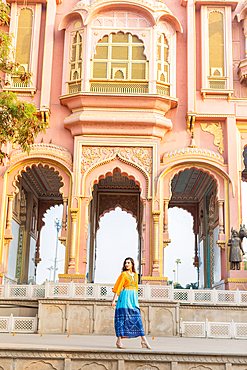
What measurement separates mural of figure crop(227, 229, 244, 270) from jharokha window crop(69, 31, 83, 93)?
21.9 ft

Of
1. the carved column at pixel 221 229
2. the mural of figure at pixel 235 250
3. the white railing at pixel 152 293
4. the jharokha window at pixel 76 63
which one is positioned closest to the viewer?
the white railing at pixel 152 293

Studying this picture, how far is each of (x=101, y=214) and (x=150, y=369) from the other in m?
13.6

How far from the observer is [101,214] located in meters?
19.6

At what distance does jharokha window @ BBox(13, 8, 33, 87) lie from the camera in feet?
50.0

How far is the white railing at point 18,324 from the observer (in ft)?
33.8

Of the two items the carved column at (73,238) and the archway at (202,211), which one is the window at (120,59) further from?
the carved column at (73,238)

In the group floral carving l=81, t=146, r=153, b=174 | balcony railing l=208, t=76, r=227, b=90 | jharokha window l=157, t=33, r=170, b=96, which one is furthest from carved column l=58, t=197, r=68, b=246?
balcony railing l=208, t=76, r=227, b=90

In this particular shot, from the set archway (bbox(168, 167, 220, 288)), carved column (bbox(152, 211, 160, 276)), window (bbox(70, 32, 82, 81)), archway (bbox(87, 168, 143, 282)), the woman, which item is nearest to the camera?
the woman

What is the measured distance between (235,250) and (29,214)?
878 centimetres

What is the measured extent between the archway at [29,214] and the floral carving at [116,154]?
226 cm

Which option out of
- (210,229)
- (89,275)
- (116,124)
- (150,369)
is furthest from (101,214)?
(150,369)

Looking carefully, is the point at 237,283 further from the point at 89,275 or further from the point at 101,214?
the point at 101,214

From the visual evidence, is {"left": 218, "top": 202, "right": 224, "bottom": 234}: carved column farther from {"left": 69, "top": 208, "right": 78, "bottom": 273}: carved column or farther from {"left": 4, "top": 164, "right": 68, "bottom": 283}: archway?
{"left": 4, "top": 164, "right": 68, "bottom": 283}: archway

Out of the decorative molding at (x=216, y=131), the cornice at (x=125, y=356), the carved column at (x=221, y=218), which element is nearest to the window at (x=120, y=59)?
the decorative molding at (x=216, y=131)
